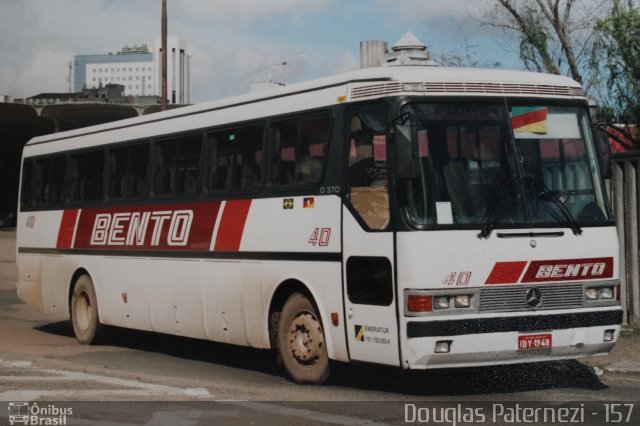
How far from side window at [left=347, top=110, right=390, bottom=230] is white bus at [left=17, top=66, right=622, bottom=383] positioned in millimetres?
18

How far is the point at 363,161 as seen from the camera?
10.3 meters

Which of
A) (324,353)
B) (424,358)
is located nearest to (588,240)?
(424,358)

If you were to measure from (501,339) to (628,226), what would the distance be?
18.7ft

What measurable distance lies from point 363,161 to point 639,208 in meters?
5.78

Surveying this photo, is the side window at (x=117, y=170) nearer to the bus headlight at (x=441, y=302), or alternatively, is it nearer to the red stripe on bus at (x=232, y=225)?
the red stripe on bus at (x=232, y=225)

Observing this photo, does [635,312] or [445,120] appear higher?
[445,120]

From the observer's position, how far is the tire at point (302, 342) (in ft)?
35.5

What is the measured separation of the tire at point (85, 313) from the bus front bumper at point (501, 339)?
7.80m

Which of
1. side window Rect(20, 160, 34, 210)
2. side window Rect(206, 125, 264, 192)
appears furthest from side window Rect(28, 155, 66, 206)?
side window Rect(206, 125, 264, 192)

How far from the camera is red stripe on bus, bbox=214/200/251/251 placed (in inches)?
481

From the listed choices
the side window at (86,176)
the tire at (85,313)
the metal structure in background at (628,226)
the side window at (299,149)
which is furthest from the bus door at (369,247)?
the tire at (85,313)

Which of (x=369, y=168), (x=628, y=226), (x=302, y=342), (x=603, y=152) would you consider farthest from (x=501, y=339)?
(x=628, y=226)

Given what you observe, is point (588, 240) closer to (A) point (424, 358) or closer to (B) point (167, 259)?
(A) point (424, 358)

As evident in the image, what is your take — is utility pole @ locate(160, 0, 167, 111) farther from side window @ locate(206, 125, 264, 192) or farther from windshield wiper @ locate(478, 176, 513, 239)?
windshield wiper @ locate(478, 176, 513, 239)
